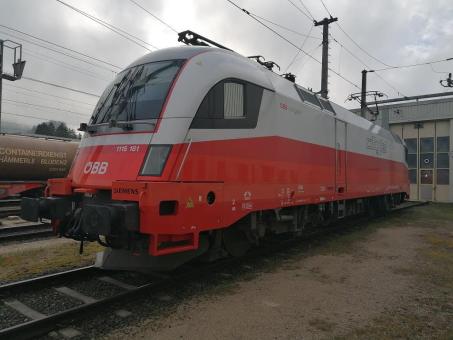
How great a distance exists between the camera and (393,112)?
30516 mm

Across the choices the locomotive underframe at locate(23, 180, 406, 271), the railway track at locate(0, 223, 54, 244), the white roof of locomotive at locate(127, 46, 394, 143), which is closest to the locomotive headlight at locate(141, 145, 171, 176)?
the locomotive underframe at locate(23, 180, 406, 271)

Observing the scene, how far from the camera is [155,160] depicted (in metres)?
5.52

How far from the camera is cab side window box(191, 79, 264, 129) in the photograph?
6002 mm

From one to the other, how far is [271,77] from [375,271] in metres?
4.19

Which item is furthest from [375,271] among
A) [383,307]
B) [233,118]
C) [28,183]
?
[28,183]

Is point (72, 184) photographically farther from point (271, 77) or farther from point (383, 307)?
point (383, 307)

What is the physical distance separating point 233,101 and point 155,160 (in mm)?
1763

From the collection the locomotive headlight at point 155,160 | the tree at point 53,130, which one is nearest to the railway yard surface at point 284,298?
the locomotive headlight at point 155,160

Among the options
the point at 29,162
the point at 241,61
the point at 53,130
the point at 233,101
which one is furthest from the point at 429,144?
the point at 53,130

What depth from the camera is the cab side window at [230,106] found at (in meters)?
6.00

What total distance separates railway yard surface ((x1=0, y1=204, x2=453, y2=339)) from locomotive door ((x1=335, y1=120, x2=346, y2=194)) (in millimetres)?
1809

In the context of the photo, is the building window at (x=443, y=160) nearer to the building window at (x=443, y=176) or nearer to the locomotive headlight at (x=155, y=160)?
the building window at (x=443, y=176)

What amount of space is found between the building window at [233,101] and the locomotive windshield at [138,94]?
0.86 meters

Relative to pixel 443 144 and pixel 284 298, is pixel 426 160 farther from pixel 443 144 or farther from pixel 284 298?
pixel 284 298
